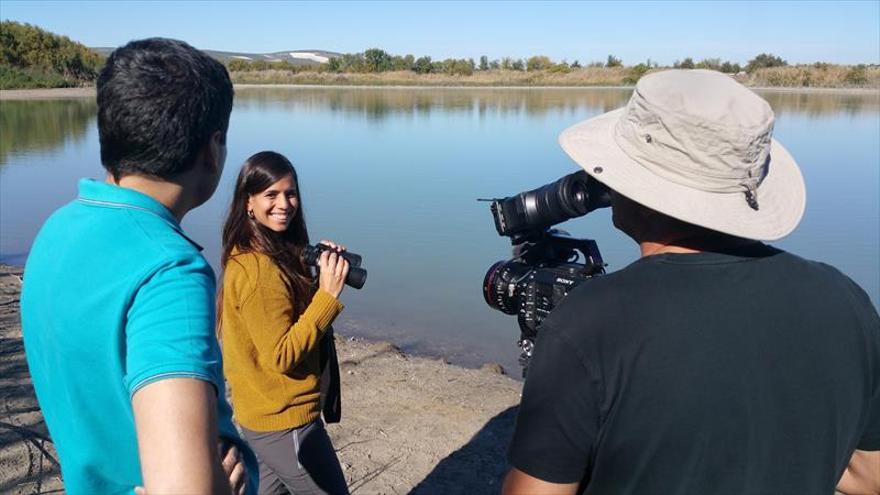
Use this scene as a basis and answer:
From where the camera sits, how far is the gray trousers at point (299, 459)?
2.10m

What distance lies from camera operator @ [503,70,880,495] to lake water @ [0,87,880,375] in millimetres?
4288

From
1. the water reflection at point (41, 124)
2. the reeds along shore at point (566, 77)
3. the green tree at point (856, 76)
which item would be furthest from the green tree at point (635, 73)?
the water reflection at point (41, 124)

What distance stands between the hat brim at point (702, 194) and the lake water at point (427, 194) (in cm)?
425

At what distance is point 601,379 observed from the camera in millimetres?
1029

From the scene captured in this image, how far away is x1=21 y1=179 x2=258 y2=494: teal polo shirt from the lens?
0.97 meters

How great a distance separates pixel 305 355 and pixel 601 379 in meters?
1.17

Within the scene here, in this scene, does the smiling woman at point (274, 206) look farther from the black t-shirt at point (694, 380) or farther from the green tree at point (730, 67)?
the green tree at point (730, 67)

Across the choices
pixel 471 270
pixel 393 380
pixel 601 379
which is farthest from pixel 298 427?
pixel 471 270

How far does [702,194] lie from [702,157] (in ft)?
0.18

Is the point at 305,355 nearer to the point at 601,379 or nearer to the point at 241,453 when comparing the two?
the point at 241,453

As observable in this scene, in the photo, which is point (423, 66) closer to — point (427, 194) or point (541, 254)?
point (427, 194)

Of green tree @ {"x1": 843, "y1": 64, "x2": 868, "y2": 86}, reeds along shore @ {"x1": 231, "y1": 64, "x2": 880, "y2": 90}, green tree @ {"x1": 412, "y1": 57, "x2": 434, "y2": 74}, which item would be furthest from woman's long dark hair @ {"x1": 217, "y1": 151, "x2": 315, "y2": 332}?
green tree @ {"x1": 412, "y1": 57, "x2": 434, "y2": 74}

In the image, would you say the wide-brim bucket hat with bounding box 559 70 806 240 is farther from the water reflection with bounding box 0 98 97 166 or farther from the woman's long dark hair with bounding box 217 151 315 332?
the water reflection with bounding box 0 98 97 166

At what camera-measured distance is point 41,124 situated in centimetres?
2227
